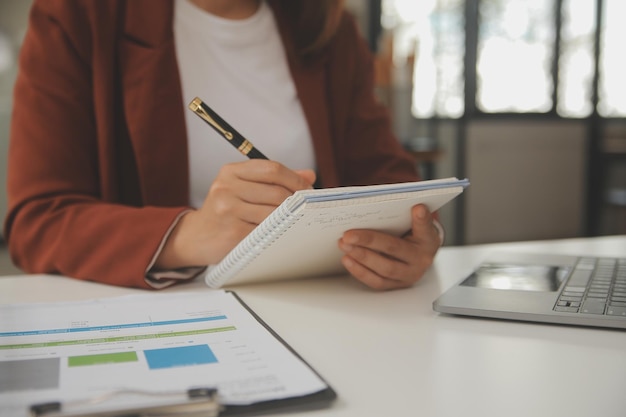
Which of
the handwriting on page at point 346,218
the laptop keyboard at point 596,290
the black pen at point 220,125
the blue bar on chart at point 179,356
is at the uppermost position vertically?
the black pen at point 220,125

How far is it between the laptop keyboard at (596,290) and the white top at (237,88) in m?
0.47

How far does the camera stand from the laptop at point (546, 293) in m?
0.55

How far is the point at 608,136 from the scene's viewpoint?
441 centimetres

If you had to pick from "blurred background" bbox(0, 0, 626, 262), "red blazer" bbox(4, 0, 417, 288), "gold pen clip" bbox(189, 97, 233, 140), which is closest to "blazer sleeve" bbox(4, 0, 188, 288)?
"red blazer" bbox(4, 0, 417, 288)

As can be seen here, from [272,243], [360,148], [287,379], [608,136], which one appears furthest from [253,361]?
[608,136]

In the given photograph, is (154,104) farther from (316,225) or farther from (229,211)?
(316,225)

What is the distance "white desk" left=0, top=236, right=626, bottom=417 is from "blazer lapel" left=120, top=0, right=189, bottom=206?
0.23 metres

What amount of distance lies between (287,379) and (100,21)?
648mm

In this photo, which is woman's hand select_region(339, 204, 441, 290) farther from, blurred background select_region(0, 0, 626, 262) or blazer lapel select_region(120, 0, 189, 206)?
blurred background select_region(0, 0, 626, 262)

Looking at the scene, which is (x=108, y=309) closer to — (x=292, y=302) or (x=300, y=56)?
(x=292, y=302)

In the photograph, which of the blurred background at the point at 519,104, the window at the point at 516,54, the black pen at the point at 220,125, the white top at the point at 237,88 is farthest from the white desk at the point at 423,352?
the window at the point at 516,54

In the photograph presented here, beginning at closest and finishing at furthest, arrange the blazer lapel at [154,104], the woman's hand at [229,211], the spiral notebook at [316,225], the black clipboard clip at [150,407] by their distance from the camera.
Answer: the black clipboard clip at [150,407], the spiral notebook at [316,225], the woman's hand at [229,211], the blazer lapel at [154,104]

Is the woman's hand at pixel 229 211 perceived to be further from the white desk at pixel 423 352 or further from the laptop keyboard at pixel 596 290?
the laptop keyboard at pixel 596 290

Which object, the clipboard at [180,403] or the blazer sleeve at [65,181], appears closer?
the clipboard at [180,403]
